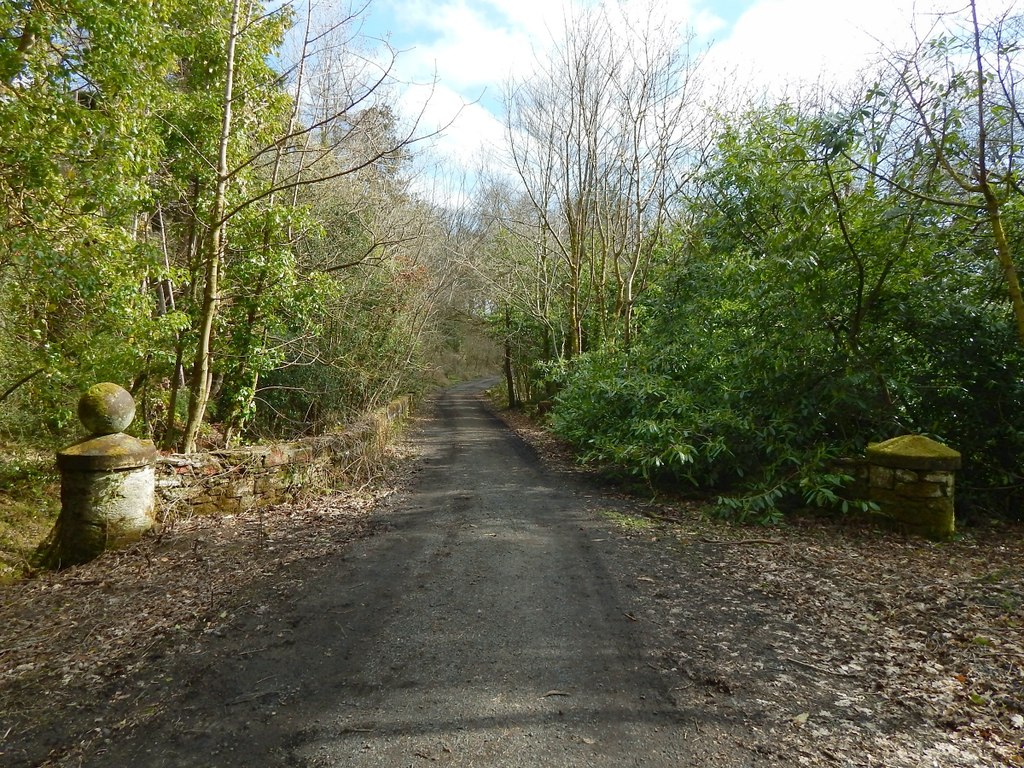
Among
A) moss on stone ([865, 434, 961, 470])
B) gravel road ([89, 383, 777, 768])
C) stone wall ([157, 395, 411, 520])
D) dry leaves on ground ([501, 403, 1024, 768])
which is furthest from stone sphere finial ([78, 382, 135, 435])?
moss on stone ([865, 434, 961, 470])

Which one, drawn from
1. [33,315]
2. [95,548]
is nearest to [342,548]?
[95,548]

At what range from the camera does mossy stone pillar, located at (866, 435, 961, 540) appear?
18.5 ft

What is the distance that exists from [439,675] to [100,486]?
4242 mm

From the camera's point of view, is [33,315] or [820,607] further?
[33,315]

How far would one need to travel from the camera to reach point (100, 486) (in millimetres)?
5438

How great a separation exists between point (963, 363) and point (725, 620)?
492 centimetres

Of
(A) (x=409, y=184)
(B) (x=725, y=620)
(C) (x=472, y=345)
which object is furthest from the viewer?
(C) (x=472, y=345)

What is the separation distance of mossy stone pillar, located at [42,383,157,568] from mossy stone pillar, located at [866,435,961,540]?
7.64 m

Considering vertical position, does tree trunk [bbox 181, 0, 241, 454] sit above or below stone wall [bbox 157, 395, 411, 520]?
above

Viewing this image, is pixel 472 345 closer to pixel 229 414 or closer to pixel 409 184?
pixel 409 184

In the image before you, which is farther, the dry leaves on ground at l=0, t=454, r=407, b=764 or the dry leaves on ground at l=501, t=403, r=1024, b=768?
the dry leaves on ground at l=0, t=454, r=407, b=764

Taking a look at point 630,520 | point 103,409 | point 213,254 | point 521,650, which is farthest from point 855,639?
point 213,254

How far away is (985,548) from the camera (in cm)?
543

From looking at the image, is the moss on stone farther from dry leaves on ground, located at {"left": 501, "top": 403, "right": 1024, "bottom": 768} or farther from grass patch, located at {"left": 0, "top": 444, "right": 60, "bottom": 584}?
grass patch, located at {"left": 0, "top": 444, "right": 60, "bottom": 584}
